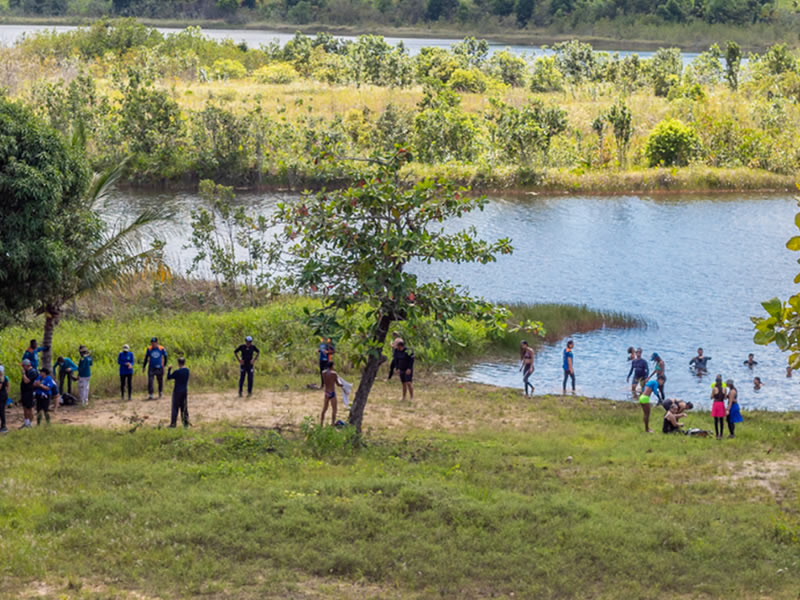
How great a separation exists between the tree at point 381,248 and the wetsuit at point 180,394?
3.22 meters

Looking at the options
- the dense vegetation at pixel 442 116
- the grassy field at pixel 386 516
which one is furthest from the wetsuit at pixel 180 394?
the dense vegetation at pixel 442 116

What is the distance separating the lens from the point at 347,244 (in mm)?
17656

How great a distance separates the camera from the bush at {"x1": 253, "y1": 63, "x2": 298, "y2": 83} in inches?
3396

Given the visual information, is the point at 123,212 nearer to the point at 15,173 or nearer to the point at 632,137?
the point at 15,173

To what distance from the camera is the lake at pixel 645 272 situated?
92.0 feet

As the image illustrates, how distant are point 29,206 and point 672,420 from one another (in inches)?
533

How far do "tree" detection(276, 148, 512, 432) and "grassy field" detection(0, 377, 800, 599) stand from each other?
7.51 ft

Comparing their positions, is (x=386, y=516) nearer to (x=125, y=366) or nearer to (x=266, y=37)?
(x=125, y=366)

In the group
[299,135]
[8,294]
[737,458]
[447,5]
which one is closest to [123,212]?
[299,135]

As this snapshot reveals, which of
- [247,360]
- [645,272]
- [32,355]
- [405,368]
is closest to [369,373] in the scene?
[405,368]

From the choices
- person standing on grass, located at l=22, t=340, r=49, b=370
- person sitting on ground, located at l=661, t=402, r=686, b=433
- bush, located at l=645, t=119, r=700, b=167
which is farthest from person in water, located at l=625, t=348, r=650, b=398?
bush, located at l=645, t=119, r=700, b=167

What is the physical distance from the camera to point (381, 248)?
17562 mm

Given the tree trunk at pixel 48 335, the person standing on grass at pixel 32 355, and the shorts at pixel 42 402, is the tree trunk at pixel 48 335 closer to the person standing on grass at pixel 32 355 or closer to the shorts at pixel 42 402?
the person standing on grass at pixel 32 355

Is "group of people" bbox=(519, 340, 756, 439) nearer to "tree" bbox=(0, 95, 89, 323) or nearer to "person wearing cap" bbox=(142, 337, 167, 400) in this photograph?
"person wearing cap" bbox=(142, 337, 167, 400)
